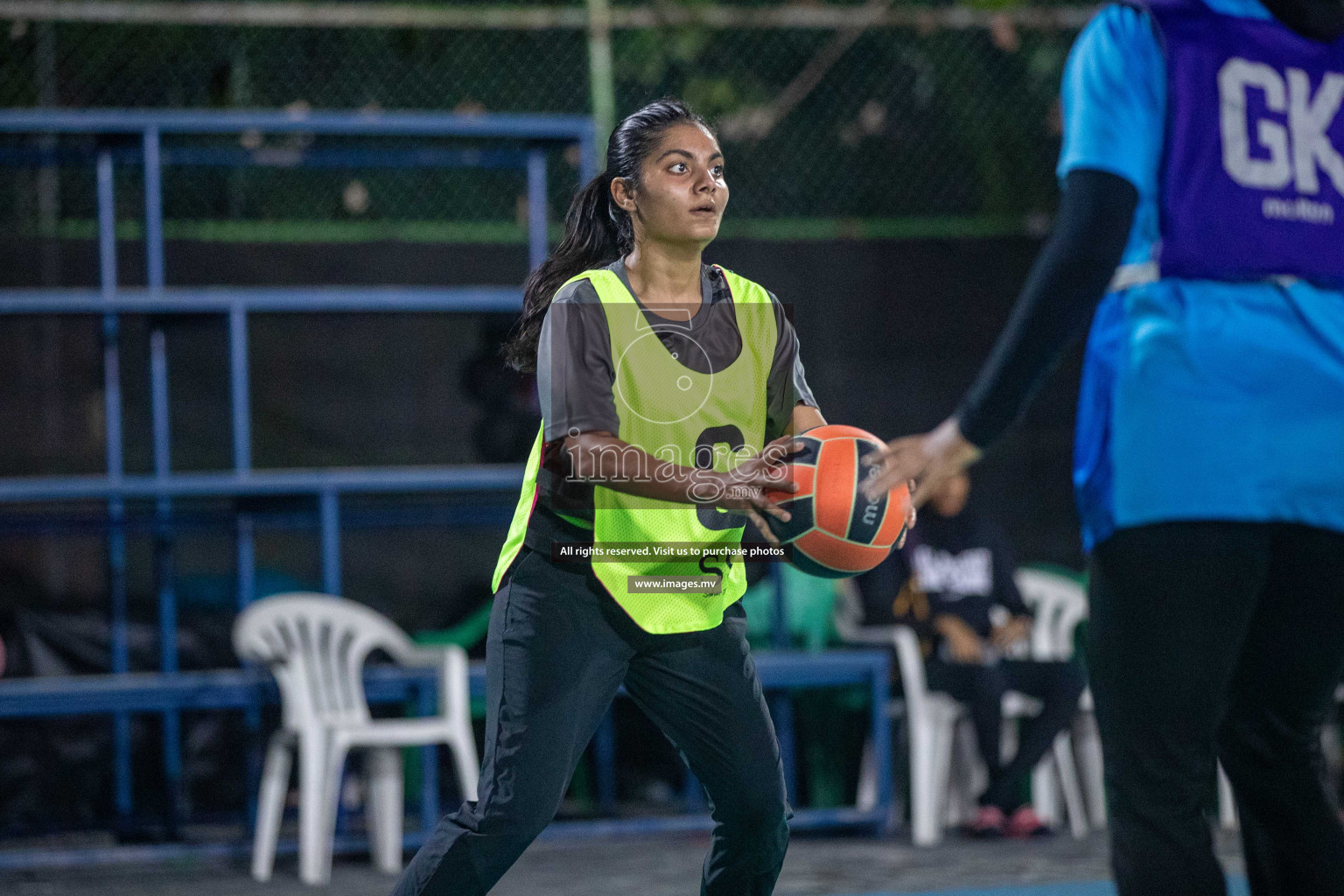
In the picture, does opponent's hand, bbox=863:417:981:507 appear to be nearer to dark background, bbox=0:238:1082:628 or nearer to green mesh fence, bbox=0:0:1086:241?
dark background, bbox=0:238:1082:628

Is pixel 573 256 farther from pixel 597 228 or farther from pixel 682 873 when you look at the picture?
pixel 682 873

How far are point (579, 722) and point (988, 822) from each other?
3697mm

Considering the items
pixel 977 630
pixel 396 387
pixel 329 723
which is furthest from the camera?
pixel 396 387

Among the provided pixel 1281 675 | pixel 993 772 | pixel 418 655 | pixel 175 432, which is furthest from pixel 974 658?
pixel 1281 675

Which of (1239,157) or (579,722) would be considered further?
(579,722)

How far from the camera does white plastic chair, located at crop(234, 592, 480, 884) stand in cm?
538

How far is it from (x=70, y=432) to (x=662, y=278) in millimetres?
4753

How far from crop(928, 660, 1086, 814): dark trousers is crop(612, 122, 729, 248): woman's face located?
12.1 feet

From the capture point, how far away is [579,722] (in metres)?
2.54

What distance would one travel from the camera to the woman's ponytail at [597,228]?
9.00 ft

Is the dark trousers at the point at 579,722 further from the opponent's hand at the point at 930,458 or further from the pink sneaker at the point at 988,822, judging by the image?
the pink sneaker at the point at 988,822

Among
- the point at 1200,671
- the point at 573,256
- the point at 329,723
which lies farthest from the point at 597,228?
the point at 329,723

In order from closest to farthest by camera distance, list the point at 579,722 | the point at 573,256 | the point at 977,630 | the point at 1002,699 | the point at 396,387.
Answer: the point at 579,722 < the point at 573,256 < the point at 1002,699 < the point at 977,630 < the point at 396,387

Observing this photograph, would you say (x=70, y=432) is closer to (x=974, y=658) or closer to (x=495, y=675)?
(x=974, y=658)
